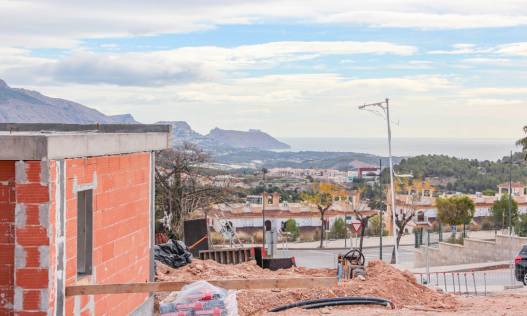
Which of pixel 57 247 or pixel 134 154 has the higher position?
pixel 134 154

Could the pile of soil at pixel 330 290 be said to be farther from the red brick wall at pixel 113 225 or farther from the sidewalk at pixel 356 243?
the sidewalk at pixel 356 243

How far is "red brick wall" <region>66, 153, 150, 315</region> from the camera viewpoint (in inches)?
437

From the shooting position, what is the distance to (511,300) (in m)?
21.0

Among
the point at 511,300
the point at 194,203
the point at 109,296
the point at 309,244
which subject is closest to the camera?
the point at 109,296

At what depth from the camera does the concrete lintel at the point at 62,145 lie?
32.1 feet

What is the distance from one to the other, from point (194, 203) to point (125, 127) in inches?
1423

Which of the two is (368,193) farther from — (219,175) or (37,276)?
(37,276)

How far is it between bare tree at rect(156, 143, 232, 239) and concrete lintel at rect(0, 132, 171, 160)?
35677 millimetres

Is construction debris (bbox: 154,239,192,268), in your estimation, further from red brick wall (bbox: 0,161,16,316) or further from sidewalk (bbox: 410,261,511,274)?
sidewalk (bbox: 410,261,511,274)

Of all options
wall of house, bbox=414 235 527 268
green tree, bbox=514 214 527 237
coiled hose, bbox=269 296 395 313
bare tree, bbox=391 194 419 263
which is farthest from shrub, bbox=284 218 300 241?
coiled hose, bbox=269 296 395 313

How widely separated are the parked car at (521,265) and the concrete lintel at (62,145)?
1751 centimetres

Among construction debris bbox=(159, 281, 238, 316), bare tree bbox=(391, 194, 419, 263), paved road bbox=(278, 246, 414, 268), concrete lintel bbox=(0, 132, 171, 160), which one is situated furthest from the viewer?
bare tree bbox=(391, 194, 419, 263)

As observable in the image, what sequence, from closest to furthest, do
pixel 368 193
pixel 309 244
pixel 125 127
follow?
1. pixel 125 127
2. pixel 309 244
3. pixel 368 193

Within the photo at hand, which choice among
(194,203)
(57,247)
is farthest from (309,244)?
(57,247)
